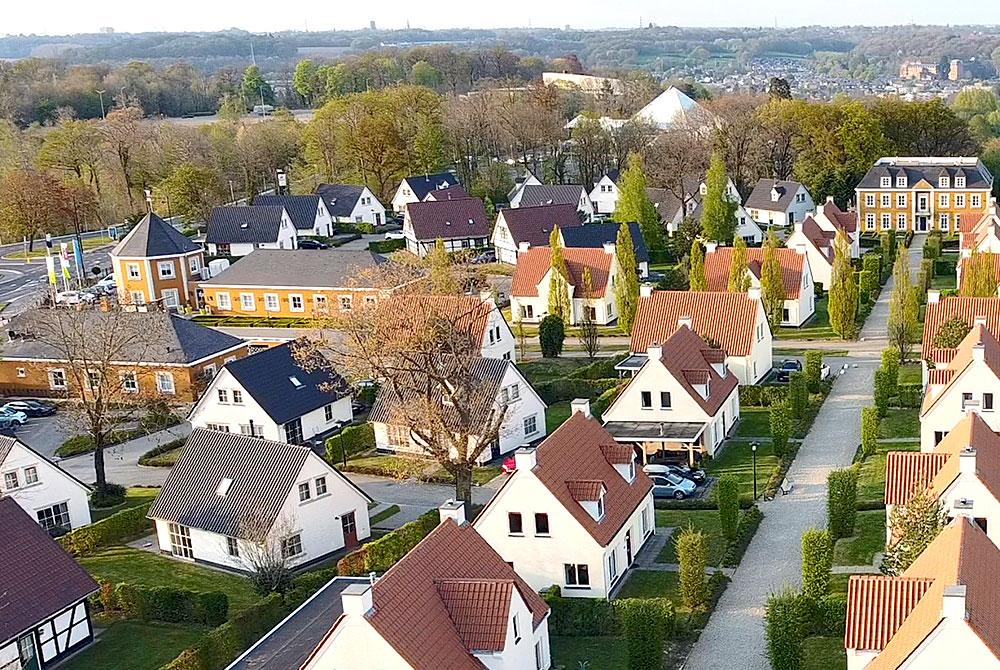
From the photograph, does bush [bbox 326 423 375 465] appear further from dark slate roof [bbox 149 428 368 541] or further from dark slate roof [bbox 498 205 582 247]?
dark slate roof [bbox 498 205 582 247]

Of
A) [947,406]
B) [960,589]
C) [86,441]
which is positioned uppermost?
[960,589]

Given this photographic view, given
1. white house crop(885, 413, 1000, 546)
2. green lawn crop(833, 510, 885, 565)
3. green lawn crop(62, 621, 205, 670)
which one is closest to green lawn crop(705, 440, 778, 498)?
green lawn crop(833, 510, 885, 565)

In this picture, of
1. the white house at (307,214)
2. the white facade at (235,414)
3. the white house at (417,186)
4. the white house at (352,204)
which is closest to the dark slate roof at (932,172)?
the white house at (417,186)

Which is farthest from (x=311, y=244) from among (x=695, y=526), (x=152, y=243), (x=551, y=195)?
(x=695, y=526)

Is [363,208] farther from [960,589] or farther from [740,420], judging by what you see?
[960,589]

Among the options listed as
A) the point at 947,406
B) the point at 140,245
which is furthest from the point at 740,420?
the point at 140,245

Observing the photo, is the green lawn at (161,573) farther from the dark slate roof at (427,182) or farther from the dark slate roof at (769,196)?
the dark slate roof at (427,182)
